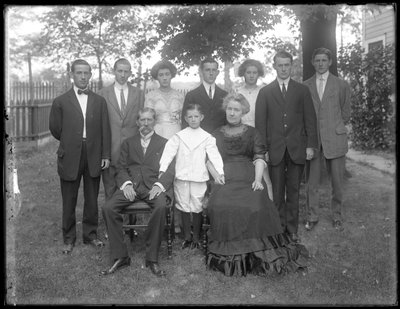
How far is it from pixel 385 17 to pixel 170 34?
26.5 feet

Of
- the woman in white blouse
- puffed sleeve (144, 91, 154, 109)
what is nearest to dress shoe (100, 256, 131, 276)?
puffed sleeve (144, 91, 154, 109)

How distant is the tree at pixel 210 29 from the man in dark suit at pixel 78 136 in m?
2.26

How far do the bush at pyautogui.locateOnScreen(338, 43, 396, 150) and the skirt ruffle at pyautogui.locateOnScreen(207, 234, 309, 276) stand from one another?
703 cm

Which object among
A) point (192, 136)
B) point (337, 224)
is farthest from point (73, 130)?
point (337, 224)

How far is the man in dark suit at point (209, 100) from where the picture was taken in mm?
5195

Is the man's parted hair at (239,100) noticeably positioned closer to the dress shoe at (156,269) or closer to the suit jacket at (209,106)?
the suit jacket at (209,106)

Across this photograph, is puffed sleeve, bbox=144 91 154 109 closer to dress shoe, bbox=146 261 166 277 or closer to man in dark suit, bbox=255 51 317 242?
man in dark suit, bbox=255 51 317 242

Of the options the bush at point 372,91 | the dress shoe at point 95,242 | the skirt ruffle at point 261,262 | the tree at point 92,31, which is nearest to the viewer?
the skirt ruffle at point 261,262

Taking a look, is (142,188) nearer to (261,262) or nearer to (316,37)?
(261,262)

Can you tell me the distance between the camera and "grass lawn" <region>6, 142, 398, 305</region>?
3840 mm

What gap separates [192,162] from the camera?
4883mm

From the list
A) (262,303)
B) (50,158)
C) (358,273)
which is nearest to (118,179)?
(262,303)

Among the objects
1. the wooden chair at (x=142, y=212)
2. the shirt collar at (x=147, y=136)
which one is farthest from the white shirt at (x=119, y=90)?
the wooden chair at (x=142, y=212)

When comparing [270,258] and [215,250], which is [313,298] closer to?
[270,258]
